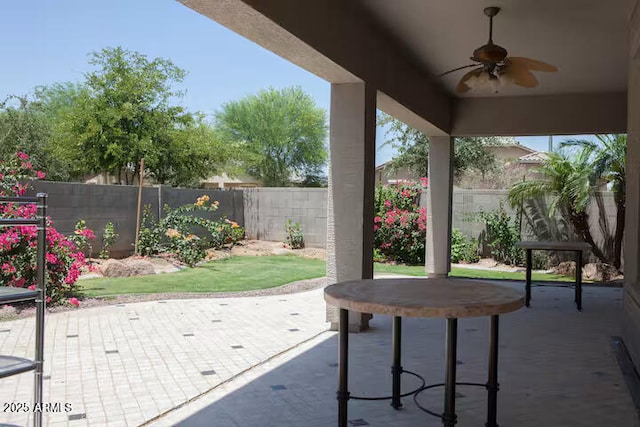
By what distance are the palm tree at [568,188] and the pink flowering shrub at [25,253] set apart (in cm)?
803

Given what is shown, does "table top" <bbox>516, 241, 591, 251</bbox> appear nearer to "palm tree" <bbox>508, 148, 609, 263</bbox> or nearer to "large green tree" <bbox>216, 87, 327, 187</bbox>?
"palm tree" <bbox>508, 148, 609, 263</bbox>

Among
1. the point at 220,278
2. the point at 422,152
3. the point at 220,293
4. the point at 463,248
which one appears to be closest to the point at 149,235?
the point at 220,278

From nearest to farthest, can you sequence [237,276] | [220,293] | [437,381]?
[437,381]
[220,293]
[237,276]

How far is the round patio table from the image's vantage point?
2451 mm

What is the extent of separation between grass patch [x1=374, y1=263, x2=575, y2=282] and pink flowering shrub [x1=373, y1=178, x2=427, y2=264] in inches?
20.5

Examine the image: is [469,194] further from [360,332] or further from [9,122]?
[9,122]

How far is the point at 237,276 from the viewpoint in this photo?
8609 mm

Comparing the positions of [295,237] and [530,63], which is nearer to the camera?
[530,63]

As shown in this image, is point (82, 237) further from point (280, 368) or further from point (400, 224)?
point (400, 224)

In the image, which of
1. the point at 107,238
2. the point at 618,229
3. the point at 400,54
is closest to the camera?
the point at 400,54

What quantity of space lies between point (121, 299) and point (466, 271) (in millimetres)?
6185

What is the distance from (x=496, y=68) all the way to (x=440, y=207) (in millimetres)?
4515

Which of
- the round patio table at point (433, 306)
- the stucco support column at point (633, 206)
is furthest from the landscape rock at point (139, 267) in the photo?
the stucco support column at point (633, 206)

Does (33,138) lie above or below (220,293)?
above
